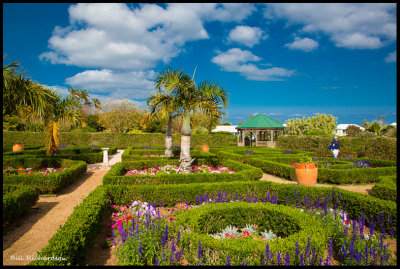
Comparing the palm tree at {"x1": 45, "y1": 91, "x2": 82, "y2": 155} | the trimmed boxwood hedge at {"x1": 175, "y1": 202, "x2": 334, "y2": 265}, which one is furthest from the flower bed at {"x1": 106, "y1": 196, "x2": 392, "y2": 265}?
the palm tree at {"x1": 45, "y1": 91, "x2": 82, "y2": 155}

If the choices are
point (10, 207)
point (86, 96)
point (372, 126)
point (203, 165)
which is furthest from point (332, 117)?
point (86, 96)

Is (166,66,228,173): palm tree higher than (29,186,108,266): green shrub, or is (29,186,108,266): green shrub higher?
(166,66,228,173): palm tree

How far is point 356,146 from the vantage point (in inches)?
671

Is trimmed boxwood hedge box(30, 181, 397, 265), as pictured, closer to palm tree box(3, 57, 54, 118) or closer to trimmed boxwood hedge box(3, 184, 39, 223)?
trimmed boxwood hedge box(3, 184, 39, 223)

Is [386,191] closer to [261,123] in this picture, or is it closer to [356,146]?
[356,146]

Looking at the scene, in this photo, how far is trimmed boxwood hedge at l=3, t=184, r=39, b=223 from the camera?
496 cm

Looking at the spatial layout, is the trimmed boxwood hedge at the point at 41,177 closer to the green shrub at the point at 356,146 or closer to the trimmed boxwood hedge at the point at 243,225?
the trimmed boxwood hedge at the point at 243,225

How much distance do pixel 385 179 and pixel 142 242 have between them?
27.4ft

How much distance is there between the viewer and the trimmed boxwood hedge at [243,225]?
3162 millimetres

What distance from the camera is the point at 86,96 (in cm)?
5806

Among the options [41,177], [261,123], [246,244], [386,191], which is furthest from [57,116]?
[261,123]

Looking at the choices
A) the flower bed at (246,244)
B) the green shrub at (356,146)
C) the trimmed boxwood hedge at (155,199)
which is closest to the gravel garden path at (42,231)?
the trimmed boxwood hedge at (155,199)

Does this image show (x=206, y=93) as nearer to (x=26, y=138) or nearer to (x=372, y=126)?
(x=26, y=138)

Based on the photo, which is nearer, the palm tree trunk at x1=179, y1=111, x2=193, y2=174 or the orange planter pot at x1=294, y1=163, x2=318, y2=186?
the orange planter pot at x1=294, y1=163, x2=318, y2=186
